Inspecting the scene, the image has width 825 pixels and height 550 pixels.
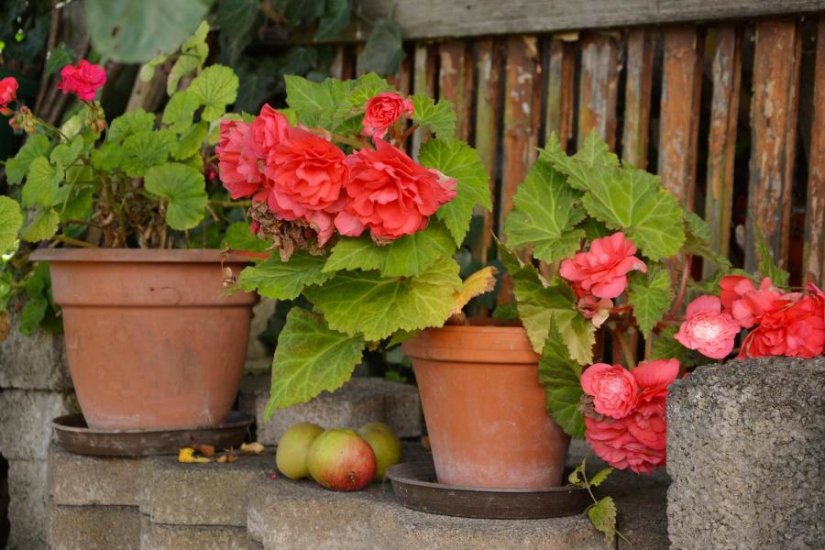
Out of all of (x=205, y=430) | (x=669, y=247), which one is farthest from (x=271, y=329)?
(x=669, y=247)

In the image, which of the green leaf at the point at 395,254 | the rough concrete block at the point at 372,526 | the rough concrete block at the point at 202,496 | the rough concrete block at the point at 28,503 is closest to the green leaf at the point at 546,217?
the green leaf at the point at 395,254

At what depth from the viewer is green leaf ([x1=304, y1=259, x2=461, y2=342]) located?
186 cm

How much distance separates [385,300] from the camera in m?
1.91

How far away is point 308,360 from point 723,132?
1256mm

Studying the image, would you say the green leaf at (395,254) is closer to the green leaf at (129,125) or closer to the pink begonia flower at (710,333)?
the pink begonia flower at (710,333)

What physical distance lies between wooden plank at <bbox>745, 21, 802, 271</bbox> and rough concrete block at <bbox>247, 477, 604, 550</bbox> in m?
1.03

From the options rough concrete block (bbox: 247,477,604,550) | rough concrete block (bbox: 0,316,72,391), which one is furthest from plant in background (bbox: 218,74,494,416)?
rough concrete block (bbox: 0,316,72,391)

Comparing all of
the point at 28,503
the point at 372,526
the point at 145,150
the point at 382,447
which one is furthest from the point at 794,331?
the point at 28,503

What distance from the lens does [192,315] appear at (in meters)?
2.59

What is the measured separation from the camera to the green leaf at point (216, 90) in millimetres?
2719

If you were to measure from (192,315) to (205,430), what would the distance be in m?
0.28

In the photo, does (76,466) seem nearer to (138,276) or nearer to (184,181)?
(138,276)

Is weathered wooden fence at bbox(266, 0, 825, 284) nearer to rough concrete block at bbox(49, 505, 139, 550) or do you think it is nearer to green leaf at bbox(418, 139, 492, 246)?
green leaf at bbox(418, 139, 492, 246)

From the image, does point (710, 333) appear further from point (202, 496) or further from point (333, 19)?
point (333, 19)
